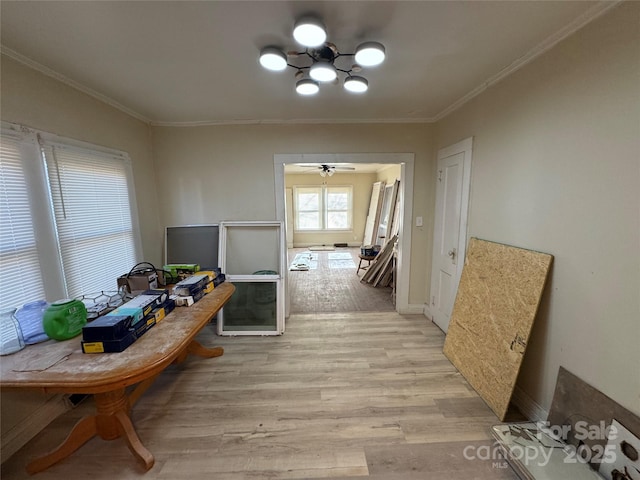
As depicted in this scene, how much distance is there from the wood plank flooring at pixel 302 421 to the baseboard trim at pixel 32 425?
2.0 inches

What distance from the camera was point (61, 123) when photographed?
1.88m

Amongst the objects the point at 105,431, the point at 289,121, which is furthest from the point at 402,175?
the point at 105,431

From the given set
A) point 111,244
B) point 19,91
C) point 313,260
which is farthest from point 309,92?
point 313,260

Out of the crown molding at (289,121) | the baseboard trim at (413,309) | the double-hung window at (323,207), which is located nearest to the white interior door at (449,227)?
the baseboard trim at (413,309)

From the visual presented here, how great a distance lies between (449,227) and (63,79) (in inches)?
141

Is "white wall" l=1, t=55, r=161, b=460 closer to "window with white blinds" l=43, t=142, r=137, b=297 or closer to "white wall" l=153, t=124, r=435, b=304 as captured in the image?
"window with white blinds" l=43, t=142, r=137, b=297

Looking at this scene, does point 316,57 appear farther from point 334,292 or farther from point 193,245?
point 334,292

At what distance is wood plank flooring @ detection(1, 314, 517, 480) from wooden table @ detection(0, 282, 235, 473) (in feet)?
0.35

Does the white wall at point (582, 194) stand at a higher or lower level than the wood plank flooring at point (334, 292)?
higher

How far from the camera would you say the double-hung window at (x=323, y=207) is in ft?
26.6

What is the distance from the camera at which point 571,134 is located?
1.44 meters

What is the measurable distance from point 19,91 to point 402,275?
3.74m

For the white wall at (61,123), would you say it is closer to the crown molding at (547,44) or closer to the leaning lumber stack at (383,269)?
the crown molding at (547,44)

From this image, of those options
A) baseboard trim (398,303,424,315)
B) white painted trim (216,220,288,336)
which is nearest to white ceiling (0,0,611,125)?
white painted trim (216,220,288,336)
